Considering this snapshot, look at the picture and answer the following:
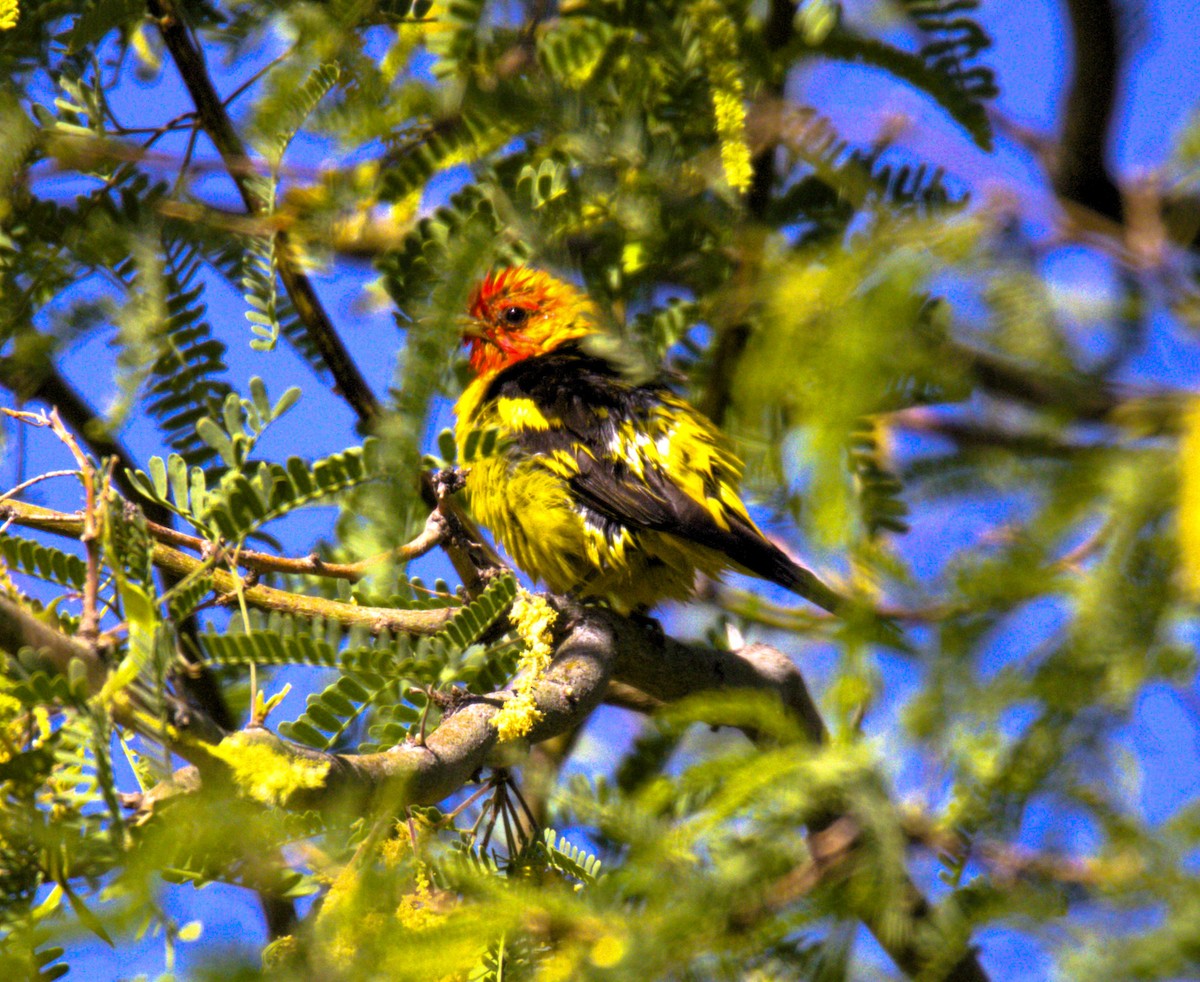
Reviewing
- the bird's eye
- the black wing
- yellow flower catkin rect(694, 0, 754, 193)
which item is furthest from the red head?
yellow flower catkin rect(694, 0, 754, 193)

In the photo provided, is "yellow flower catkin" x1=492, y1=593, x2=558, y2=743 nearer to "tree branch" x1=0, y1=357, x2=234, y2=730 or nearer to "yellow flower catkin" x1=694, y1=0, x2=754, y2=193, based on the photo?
"tree branch" x1=0, y1=357, x2=234, y2=730

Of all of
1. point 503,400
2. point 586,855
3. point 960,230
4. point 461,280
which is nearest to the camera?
point 960,230

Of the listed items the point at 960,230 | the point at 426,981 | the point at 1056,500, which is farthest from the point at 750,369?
the point at 426,981

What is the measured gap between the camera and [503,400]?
14.4 feet

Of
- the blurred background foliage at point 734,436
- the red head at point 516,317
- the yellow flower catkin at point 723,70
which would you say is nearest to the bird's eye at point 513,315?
the red head at point 516,317

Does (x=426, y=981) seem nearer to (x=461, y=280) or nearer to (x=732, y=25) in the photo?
(x=461, y=280)

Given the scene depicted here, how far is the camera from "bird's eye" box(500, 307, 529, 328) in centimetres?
495

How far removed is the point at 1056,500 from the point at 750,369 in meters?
0.45

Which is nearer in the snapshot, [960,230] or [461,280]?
[960,230]

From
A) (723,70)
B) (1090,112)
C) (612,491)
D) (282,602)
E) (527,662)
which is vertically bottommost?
(527,662)

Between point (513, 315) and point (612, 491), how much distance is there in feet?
4.31

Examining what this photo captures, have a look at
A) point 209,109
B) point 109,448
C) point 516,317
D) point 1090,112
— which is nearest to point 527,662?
point 209,109

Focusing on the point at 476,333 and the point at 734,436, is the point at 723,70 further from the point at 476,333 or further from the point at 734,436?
the point at 476,333

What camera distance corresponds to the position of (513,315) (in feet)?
16.3
